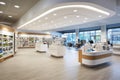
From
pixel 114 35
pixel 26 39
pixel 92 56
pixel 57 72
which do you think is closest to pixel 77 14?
pixel 92 56

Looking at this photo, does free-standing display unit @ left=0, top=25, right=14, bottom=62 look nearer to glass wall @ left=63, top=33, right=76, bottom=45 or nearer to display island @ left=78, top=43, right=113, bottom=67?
display island @ left=78, top=43, right=113, bottom=67

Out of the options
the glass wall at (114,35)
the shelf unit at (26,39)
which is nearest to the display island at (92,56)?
the glass wall at (114,35)

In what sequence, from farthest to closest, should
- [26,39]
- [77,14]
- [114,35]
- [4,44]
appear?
1. [26,39]
2. [114,35]
3. [77,14]
4. [4,44]

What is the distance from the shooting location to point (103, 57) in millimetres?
5879

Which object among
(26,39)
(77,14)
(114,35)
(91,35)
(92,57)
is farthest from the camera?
(26,39)

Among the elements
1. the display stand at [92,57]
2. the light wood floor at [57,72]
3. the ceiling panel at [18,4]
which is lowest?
the light wood floor at [57,72]

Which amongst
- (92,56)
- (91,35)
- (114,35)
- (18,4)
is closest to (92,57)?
(92,56)

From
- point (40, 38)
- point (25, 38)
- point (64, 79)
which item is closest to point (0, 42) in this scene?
point (64, 79)

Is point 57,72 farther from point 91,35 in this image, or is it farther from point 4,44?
point 91,35

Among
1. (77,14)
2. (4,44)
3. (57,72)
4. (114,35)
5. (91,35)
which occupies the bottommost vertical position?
Answer: (57,72)

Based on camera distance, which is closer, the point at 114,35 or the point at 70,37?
the point at 114,35

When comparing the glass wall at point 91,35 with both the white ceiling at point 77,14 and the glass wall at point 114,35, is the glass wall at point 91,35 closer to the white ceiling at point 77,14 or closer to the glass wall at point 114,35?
the glass wall at point 114,35

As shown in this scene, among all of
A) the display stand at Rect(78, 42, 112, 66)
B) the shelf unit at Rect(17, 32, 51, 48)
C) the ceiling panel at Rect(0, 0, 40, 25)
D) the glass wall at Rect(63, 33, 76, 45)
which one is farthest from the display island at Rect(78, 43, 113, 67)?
the glass wall at Rect(63, 33, 76, 45)

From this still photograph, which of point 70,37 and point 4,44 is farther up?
point 70,37
